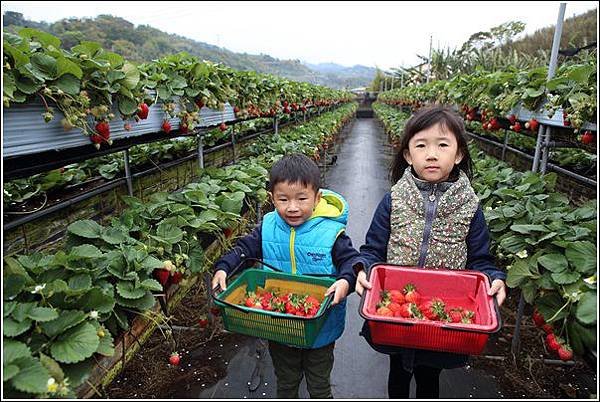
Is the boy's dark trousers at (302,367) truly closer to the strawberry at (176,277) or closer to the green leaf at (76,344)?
the strawberry at (176,277)

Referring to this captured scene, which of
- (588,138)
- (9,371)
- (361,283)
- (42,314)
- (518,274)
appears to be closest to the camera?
(9,371)

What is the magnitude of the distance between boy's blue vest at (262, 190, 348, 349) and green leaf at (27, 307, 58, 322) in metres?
0.91

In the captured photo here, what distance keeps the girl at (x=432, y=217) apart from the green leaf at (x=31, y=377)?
1119mm

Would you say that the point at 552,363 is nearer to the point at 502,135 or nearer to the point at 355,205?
the point at 355,205

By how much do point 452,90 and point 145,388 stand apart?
5.99m

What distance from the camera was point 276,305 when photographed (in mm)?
1685

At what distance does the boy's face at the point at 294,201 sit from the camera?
5.98 feet

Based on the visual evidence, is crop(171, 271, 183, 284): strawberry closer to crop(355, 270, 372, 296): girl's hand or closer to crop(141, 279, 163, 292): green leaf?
crop(141, 279, 163, 292): green leaf

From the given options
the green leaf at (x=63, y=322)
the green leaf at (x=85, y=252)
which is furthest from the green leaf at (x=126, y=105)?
the green leaf at (x=63, y=322)

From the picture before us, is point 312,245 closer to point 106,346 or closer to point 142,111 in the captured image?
point 106,346

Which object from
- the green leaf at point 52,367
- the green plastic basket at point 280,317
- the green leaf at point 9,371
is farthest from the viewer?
the green plastic basket at point 280,317

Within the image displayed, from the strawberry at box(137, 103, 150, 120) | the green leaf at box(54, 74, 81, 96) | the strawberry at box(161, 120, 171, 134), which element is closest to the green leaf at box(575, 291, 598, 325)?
the green leaf at box(54, 74, 81, 96)

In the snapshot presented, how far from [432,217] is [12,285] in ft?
5.25

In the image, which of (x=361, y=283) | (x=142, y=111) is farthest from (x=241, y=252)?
(x=142, y=111)
